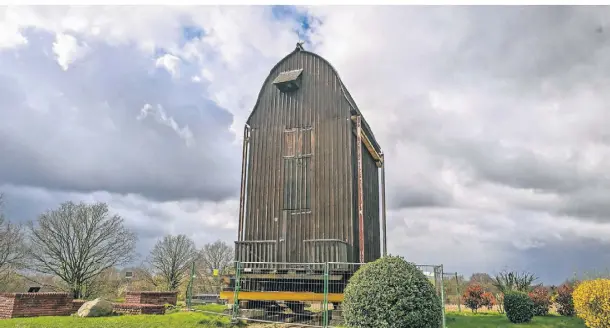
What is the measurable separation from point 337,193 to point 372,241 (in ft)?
16.5

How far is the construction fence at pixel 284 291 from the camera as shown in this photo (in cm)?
1254

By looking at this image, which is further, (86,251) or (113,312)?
(86,251)

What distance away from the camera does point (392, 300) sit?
355 inches

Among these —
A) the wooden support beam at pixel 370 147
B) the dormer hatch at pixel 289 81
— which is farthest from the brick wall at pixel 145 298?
the wooden support beam at pixel 370 147

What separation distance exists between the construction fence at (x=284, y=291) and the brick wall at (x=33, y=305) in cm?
417

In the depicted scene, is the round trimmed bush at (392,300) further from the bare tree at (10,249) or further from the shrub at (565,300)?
the bare tree at (10,249)

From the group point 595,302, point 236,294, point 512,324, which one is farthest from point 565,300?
point 236,294

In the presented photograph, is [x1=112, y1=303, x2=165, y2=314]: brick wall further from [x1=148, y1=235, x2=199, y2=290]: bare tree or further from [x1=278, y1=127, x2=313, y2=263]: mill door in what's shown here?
[x1=148, y1=235, x2=199, y2=290]: bare tree

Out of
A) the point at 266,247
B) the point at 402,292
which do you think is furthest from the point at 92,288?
the point at 402,292

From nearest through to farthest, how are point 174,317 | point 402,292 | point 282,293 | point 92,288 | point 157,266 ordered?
point 402,292
point 174,317
point 282,293
point 92,288
point 157,266

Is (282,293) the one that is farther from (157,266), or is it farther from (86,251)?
(157,266)

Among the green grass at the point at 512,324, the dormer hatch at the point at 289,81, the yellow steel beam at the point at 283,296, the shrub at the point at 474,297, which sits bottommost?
the green grass at the point at 512,324

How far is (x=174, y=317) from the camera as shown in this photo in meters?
12.2

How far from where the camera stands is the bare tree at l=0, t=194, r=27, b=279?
29327mm
